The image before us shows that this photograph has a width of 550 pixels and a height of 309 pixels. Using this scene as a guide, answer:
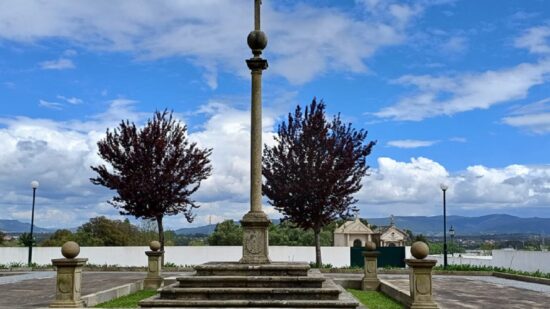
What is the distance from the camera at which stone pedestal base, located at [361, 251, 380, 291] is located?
19.1 metres

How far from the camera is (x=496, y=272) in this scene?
27.7m

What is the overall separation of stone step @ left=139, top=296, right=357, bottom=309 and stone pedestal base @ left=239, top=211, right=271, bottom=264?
2.06 m

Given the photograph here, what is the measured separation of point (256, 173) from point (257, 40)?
11.5 ft

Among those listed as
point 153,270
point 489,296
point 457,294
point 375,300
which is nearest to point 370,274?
point 457,294

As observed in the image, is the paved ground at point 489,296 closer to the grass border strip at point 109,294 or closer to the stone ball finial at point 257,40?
the stone ball finial at point 257,40

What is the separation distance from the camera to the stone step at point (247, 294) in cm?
1261

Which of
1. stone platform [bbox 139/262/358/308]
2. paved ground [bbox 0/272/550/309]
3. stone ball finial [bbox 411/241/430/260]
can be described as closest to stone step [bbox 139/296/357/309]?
stone platform [bbox 139/262/358/308]

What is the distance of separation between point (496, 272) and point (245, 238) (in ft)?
57.3

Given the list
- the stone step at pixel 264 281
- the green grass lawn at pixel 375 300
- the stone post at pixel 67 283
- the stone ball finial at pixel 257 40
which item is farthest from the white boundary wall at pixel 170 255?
the stone post at pixel 67 283

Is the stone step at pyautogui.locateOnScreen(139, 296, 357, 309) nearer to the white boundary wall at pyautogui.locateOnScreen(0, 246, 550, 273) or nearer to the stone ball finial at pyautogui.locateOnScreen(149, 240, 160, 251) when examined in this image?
the stone ball finial at pyautogui.locateOnScreen(149, 240, 160, 251)

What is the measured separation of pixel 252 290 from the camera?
12742 millimetres

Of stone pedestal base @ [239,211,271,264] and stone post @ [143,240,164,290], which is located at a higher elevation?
stone pedestal base @ [239,211,271,264]

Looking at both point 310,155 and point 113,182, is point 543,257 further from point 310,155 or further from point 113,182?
point 113,182

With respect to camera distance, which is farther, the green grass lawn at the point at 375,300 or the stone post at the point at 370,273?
the stone post at the point at 370,273
